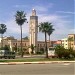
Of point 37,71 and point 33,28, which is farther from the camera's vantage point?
point 33,28

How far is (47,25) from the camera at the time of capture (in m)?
77.2

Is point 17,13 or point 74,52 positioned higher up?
point 17,13

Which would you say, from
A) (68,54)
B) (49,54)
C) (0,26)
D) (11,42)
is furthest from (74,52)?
(11,42)

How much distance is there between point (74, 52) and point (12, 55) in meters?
18.1

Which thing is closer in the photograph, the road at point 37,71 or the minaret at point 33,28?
the road at point 37,71

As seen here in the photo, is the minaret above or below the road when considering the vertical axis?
above

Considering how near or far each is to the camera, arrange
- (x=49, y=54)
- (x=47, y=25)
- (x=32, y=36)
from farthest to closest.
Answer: (x=32, y=36) → (x=47, y=25) → (x=49, y=54)

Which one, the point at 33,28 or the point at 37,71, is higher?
the point at 33,28

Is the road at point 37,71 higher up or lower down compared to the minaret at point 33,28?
lower down

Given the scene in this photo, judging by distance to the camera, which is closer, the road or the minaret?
the road

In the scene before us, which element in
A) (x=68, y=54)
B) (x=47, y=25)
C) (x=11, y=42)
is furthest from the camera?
(x=11, y=42)

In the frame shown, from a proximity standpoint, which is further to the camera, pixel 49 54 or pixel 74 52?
pixel 49 54

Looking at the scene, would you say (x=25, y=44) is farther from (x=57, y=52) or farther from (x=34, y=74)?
(x=34, y=74)

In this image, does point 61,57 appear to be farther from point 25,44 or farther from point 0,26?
point 25,44
